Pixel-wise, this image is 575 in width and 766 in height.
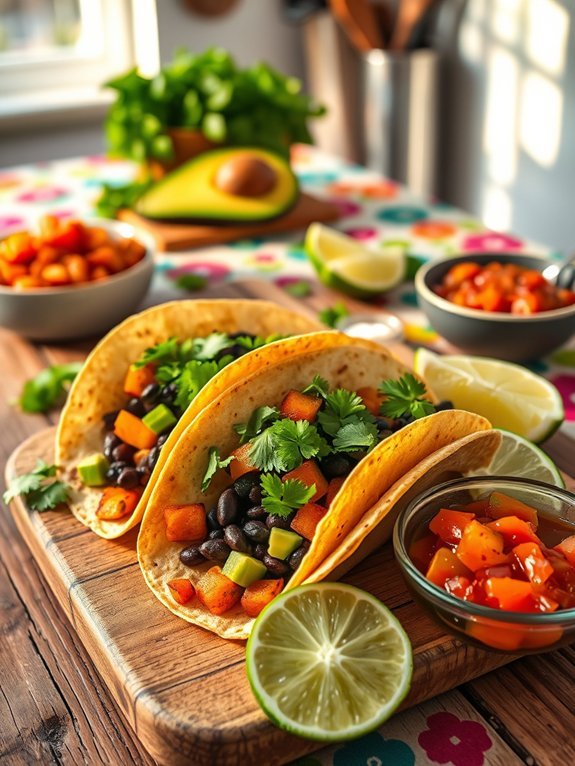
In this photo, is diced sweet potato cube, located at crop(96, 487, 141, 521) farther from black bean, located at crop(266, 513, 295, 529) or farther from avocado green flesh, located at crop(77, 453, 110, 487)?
black bean, located at crop(266, 513, 295, 529)

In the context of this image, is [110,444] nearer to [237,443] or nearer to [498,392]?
[237,443]

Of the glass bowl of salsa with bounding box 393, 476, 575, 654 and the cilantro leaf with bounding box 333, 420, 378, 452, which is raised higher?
the cilantro leaf with bounding box 333, 420, 378, 452

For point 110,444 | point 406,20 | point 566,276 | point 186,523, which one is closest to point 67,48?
point 406,20

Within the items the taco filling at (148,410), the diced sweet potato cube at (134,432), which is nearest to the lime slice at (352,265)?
the taco filling at (148,410)

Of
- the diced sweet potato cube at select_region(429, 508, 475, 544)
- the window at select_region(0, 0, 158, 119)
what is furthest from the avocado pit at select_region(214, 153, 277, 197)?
the window at select_region(0, 0, 158, 119)

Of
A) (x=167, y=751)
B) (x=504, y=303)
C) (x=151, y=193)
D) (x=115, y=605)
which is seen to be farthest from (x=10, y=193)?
(x=167, y=751)

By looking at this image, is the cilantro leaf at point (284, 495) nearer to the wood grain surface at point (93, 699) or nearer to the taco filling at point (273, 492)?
the taco filling at point (273, 492)
